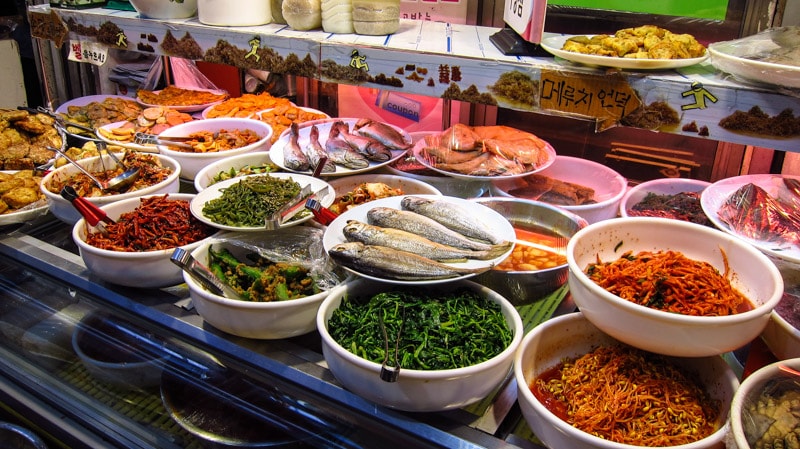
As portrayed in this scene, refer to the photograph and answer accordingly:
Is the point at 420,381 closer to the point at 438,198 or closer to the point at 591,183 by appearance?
the point at 438,198

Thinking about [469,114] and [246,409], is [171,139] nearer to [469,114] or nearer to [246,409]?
[246,409]

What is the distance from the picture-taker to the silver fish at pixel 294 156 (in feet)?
9.06

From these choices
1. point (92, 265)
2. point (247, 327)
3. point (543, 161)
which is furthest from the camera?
point (543, 161)

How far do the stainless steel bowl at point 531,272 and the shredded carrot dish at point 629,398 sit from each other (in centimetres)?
35

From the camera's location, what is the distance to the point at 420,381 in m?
1.57

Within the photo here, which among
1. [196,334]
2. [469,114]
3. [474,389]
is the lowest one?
[196,334]

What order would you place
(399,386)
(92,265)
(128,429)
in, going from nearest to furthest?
1. (399,386)
2. (92,265)
3. (128,429)

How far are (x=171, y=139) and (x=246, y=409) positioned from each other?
5.27 feet

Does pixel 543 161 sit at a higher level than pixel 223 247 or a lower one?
higher

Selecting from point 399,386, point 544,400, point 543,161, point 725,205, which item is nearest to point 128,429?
point 399,386

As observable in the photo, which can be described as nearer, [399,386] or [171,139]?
[399,386]

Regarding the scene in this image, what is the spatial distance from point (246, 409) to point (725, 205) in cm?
197

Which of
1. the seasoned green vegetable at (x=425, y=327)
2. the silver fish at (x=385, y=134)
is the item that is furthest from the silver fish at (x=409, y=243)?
the silver fish at (x=385, y=134)

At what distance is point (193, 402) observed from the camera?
2346 mm
